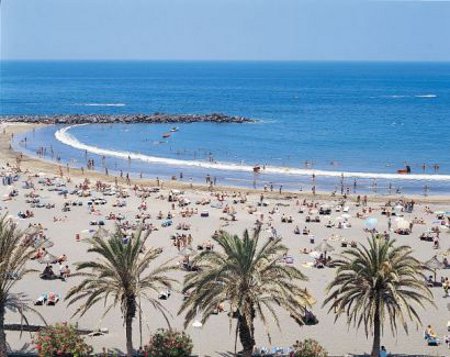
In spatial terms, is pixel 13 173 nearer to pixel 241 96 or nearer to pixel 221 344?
pixel 221 344

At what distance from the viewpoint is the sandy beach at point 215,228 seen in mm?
28422

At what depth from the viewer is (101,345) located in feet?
90.4

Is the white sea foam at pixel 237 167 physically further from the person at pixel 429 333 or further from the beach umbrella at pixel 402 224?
the person at pixel 429 333

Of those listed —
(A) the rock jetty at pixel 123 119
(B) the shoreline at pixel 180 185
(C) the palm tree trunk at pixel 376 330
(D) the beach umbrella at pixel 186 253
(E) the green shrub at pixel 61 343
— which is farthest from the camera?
(A) the rock jetty at pixel 123 119

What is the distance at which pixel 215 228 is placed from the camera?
47219 mm

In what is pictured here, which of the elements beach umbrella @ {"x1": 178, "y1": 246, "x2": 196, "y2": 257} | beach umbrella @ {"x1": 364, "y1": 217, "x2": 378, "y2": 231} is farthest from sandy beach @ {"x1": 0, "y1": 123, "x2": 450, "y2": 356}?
beach umbrella @ {"x1": 178, "y1": 246, "x2": 196, "y2": 257}

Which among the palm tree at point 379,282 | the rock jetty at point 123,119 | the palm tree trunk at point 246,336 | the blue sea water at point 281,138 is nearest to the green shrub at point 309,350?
the palm tree at point 379,282

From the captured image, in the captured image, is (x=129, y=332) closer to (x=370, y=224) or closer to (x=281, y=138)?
(x=370, y=224)

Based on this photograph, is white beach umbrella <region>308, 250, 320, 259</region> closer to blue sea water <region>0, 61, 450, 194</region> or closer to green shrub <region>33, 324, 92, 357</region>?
green shrub <region>33, 324, 92, 357</region>

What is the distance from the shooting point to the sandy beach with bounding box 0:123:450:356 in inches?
1119

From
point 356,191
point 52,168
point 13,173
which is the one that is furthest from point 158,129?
point 356,191

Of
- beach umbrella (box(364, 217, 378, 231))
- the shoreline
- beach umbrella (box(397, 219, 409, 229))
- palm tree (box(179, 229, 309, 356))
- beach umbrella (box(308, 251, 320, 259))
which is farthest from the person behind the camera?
the shoreline

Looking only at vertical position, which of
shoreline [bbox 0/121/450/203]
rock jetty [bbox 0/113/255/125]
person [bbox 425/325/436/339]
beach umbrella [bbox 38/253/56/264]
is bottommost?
person [bbox 425/325/436/339]

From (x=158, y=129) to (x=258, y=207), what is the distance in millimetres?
60611
